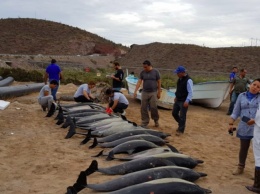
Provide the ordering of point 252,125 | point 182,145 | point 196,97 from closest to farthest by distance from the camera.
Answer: point 252,125 → point 182,145 → point 196,97

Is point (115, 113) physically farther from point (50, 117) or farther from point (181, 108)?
point (181, 108)

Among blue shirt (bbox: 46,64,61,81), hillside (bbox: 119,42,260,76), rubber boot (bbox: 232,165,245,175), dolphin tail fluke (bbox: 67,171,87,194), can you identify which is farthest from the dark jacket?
hillside (bbox: 119,42,260,76)

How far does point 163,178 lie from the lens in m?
6.08

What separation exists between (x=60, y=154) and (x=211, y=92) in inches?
471

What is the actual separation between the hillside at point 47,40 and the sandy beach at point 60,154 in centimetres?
5235

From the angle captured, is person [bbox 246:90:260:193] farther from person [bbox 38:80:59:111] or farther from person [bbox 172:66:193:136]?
person [bbox 38:80:59:111]

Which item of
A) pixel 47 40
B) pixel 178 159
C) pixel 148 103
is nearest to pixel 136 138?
pixel 178 159

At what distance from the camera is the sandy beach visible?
6.85m

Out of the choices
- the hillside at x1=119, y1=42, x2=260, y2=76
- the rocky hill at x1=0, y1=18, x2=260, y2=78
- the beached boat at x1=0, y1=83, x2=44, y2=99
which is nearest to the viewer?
the beached boat at x1=0, y1=83, x2=44, y2=99

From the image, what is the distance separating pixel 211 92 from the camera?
A: 19344mm

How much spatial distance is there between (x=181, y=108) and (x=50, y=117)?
4675 mm

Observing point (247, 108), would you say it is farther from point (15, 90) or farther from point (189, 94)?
point (15, 90)

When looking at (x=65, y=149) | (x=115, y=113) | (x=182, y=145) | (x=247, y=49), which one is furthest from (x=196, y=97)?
(x=247, y=49)

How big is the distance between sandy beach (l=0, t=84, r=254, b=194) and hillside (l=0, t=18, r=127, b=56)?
5235 centimetres
